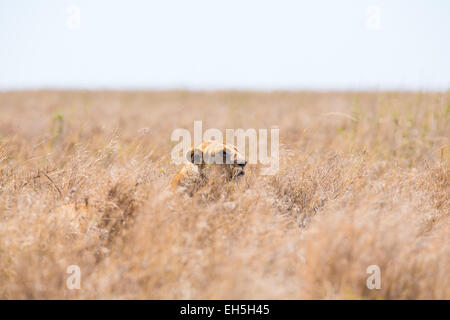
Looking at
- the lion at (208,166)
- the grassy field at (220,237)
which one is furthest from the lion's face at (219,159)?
the grassy field at (220,237)

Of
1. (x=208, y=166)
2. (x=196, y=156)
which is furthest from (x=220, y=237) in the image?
(x=196, y=156)

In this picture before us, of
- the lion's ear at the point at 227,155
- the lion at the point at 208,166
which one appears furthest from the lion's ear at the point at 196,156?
the lion's ear at the point at 227,155

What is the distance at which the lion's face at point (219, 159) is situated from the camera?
117 inches

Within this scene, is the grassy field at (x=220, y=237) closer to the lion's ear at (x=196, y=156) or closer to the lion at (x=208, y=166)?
the lion at (x=208, y=166)

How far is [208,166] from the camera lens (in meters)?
2.99

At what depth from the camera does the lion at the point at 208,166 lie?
2.97 meters

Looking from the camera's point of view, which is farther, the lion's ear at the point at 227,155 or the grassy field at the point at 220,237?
the lion's ear at the point at 227,155

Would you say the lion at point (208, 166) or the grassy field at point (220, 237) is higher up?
the lion at point (208, 166)

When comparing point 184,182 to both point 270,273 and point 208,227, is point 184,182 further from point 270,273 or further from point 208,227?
point 270,273

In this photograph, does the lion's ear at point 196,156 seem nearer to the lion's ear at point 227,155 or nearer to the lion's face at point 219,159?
the lion's face at point 219,159

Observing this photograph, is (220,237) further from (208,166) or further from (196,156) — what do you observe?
(196,156)

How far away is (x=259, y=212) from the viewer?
257 centimetres

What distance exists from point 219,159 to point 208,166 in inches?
4.6
